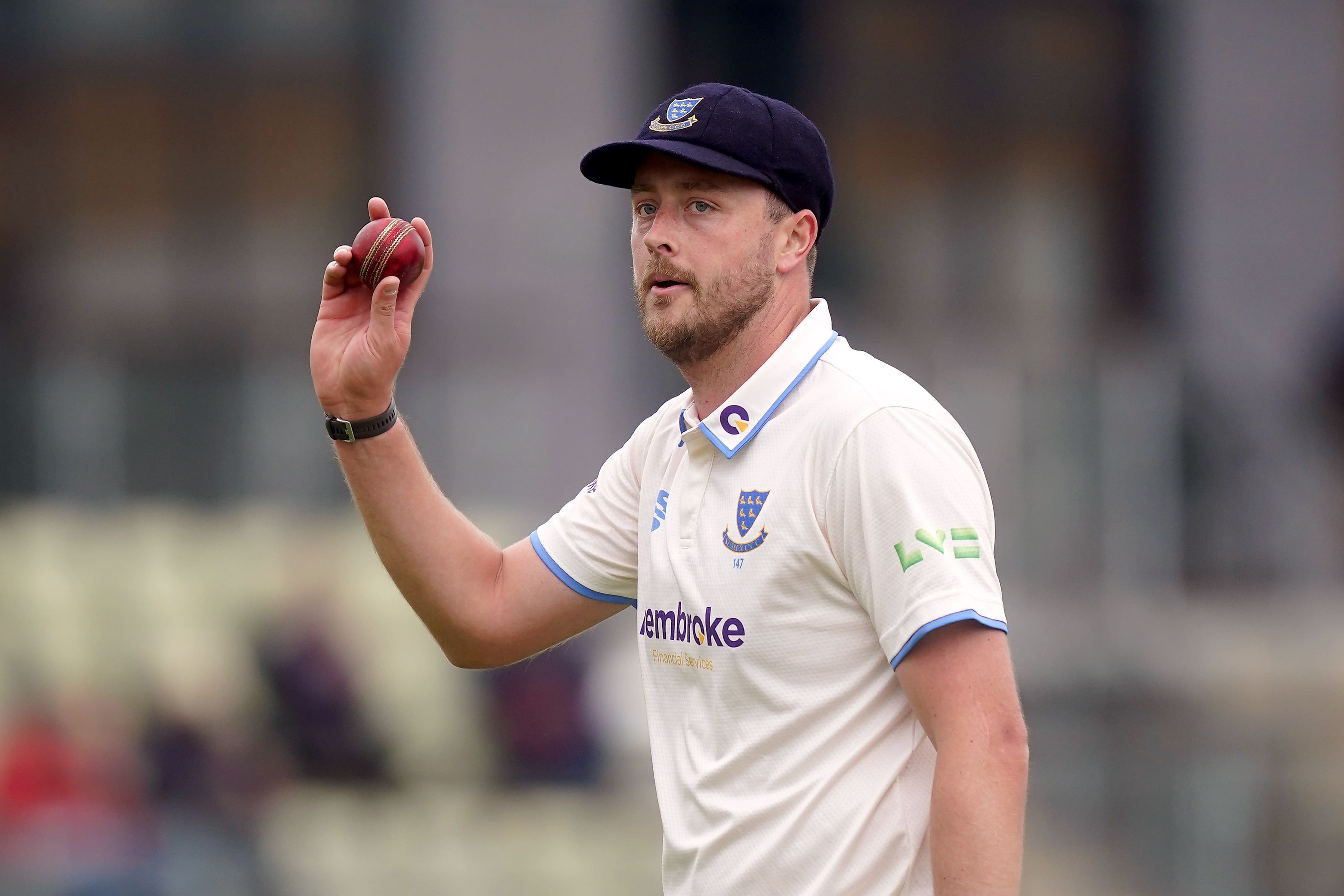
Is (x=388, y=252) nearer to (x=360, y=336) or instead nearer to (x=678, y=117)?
(x=360, y=336)

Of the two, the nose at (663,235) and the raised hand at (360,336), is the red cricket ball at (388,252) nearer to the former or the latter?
the raised hand at (360,336)

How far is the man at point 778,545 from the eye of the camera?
2.58 m

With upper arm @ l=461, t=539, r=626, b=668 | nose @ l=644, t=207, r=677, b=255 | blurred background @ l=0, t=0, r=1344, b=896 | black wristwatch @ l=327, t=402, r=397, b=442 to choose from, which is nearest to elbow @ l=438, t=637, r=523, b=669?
upper arm @ l=461, t=539, r=626, b=668

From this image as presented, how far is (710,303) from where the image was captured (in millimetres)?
2945

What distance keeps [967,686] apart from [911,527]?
252 mm

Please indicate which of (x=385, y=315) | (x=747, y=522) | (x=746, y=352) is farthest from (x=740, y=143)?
(x=385, y=315)

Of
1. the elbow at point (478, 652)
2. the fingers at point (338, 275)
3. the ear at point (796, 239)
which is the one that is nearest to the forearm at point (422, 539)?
the elbow at point (478, 652)

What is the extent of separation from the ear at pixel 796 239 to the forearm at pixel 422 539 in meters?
0.80

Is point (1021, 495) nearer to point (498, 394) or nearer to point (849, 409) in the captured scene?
point (498, 394)

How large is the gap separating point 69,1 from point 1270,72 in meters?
9.01

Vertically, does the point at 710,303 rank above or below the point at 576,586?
above

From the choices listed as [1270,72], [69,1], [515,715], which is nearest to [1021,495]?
[515,715]

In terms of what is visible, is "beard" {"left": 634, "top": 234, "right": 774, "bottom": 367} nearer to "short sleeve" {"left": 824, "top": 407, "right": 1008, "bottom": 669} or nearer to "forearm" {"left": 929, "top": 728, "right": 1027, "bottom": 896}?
"short sleeve" {"left": 824, "top": 407, "right": 1008, "bottom": 669}

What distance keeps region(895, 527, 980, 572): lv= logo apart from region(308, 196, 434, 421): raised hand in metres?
1.04
